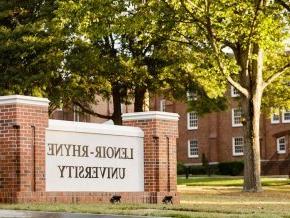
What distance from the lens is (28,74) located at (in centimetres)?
3369

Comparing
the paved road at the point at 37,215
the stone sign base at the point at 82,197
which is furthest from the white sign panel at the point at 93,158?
the paved road at the point at 37,215

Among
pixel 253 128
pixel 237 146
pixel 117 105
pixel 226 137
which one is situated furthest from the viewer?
pixel 226 137

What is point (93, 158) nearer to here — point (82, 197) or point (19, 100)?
point (82, 197)

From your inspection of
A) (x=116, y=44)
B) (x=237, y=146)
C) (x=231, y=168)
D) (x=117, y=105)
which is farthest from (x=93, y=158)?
(x=237, y=146)

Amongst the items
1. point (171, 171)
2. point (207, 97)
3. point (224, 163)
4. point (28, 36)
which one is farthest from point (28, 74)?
point (224, 163)

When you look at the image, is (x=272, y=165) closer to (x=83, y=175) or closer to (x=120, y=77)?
(x=120, y=77)

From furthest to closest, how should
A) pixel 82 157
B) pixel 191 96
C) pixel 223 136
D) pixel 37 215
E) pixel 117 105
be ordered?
pixel 223 136 → pixel 191 96 → pixel 117 105 → pixel 82 157 → pixel 37 215

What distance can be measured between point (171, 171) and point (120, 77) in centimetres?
1417

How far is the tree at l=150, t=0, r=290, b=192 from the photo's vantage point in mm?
26500

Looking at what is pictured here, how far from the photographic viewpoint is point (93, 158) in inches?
726

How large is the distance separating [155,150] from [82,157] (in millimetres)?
2385

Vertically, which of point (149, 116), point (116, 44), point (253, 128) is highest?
point (116, 44)

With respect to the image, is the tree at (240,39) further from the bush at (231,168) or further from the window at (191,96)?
the bush at (231,168)

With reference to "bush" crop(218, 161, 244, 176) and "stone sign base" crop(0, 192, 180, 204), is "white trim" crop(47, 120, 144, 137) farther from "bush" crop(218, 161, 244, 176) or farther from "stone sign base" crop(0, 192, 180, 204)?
"bush" crop(218, 161, 244, 176)
